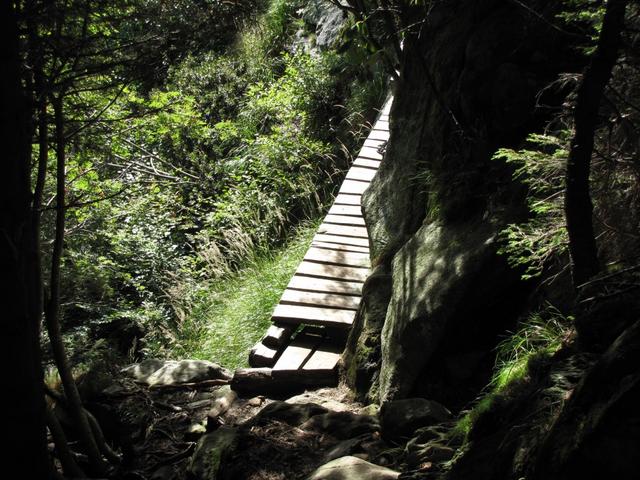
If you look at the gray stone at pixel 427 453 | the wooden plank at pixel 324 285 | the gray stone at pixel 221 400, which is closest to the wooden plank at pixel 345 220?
the wooden plank at pixel 324 285

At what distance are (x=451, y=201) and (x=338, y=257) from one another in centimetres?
247

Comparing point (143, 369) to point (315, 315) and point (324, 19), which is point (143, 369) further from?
point (324, 19)

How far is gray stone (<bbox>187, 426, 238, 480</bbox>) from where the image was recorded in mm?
3432

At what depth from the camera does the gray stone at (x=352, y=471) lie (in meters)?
2.75

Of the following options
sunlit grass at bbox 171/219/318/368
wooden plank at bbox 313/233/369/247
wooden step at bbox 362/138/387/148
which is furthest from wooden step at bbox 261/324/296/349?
wooden step at bbox 362/138/387/148

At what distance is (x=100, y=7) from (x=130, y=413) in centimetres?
278

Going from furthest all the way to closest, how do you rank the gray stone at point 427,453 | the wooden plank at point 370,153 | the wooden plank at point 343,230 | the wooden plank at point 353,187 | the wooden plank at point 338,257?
the wooden plank at point 370,153 → the wooden plank at point 353,187 → the wooden plank at point 343,230 → the wooden plank at point 338,257 → the gray stone at point 427,453

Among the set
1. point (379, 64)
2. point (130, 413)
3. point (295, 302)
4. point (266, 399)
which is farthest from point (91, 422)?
point (379, 64)

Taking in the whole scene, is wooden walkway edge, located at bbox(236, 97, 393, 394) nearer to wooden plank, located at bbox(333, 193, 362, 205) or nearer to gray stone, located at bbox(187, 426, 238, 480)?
wooden plank, located at bbox(333, 193, 362, 205)

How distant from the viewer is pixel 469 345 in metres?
3.75

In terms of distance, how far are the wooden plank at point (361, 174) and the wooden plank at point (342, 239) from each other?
4.81 feet

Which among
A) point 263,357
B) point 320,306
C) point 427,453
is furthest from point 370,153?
point 427,453

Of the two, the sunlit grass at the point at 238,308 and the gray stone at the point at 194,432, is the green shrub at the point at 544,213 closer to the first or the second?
the gray stone at the point at 194,432

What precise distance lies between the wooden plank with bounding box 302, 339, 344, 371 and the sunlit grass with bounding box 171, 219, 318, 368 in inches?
50.1
